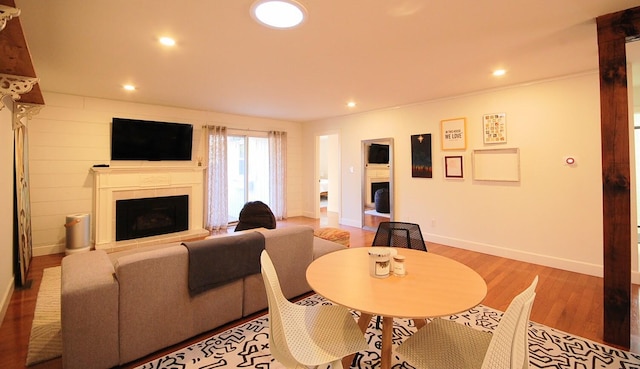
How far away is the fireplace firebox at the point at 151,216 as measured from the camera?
4648 millimetres

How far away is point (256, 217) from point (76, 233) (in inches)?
107

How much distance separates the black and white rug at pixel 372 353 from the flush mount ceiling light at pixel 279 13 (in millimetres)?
2384

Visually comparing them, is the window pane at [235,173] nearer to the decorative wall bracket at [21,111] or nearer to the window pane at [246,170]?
the window pane at [246,170]

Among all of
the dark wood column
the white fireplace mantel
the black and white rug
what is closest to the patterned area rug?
the black and white rug

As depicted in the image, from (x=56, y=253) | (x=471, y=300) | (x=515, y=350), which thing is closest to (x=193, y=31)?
(x=471, y=300)

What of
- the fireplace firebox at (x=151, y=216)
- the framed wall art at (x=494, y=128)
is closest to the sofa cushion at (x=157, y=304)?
the fireplace firebox at (x=151, y=216)

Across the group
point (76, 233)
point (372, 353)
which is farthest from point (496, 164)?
point (76, 233)

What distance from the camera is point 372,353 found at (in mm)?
1980

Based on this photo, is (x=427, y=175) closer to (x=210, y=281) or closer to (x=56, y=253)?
(x=210, y=281)

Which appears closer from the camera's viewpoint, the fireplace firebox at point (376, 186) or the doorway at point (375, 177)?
the doorway at point (375, 177)

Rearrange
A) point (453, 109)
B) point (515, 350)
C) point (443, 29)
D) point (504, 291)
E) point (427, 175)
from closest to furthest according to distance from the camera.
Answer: point (515, 350) < point (443, 29) < point (504, 291) < point (453, 109) < point (427, 175)

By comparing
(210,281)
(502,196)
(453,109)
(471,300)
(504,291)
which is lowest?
(504,291)

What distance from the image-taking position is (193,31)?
2328 mm

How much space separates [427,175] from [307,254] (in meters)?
2.97
